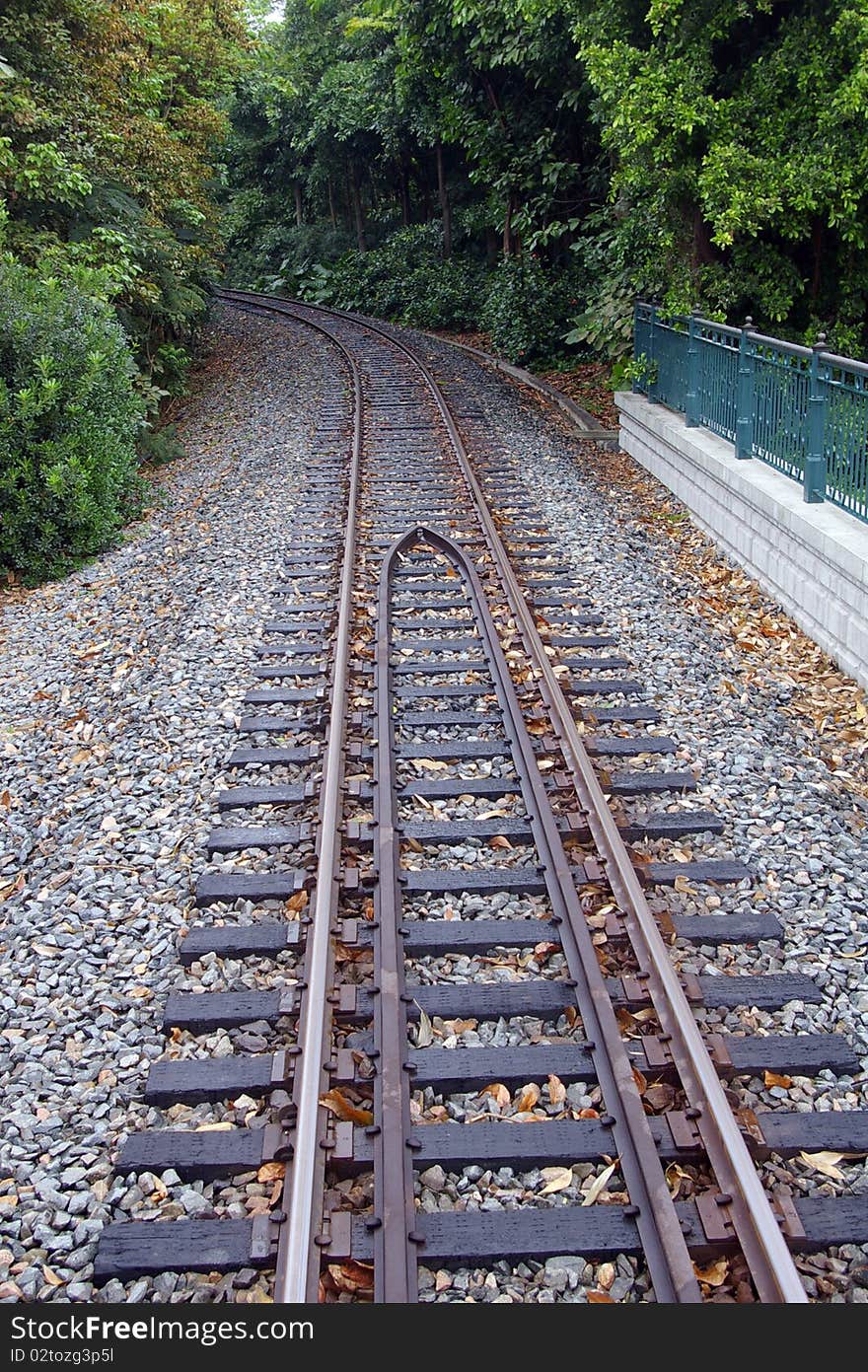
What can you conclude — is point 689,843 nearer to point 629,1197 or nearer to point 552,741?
point 552,741

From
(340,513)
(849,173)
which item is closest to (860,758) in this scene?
(340,513)

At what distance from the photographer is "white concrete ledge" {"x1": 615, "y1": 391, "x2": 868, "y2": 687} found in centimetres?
715

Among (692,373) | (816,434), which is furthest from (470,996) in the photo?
(692,373)

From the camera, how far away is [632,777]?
19.4ft

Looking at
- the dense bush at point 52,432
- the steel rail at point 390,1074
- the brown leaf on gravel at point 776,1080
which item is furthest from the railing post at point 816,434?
the dense bush at point 52,432

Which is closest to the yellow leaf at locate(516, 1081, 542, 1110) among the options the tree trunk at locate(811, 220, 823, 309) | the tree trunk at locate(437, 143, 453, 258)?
the tree trunk at locate(811, 220, 823, 309)

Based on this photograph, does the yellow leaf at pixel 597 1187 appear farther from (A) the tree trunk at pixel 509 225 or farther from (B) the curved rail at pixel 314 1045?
(A) the tree trunk at pixel 509 225

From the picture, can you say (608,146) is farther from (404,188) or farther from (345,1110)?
(404,188)

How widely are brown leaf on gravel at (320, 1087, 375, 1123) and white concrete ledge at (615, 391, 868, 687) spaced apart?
14.8ft

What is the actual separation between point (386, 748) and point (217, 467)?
29.5ft

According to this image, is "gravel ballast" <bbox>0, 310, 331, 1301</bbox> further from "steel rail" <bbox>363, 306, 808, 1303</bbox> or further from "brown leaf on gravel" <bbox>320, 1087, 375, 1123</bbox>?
"steel rail" <bbox>363, 306, 808, 1303</bbox>

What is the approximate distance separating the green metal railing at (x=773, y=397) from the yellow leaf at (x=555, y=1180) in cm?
530

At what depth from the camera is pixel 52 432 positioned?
10531 millimetres

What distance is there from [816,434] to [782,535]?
758mm
